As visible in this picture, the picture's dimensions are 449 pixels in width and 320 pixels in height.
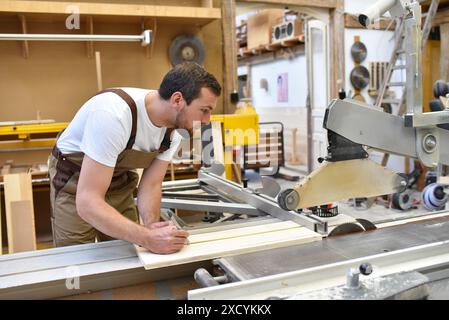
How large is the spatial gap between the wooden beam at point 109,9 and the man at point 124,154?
5.51ft

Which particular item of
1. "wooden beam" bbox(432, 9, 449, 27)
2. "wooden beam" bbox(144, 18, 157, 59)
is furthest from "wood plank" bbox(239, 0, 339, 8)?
"wooden beam" bbox(432, 9, 449, 27)

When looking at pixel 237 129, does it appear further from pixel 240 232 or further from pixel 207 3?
pixel 240 232

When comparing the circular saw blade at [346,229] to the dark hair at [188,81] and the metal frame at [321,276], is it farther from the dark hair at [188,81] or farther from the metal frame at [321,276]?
the dark hair at [188,81]

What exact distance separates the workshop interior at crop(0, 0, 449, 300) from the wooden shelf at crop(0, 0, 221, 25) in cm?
1

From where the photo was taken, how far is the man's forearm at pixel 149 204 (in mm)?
1773

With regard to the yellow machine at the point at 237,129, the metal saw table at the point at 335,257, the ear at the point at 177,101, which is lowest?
the metal saw table at the point at 335,257

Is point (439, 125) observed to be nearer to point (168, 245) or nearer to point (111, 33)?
point (168, 245)

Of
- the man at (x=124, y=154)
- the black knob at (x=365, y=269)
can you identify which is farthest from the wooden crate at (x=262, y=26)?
the black knob at (x=365, y=269)

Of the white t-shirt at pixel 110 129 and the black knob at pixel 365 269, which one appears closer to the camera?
the black knob at pixel 365 269

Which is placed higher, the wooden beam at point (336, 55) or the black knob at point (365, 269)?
the wooden beam at point (336, 55)

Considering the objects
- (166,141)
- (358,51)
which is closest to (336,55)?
(358,51)

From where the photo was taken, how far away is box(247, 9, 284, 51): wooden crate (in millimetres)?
6445

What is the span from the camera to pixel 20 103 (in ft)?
11.5
